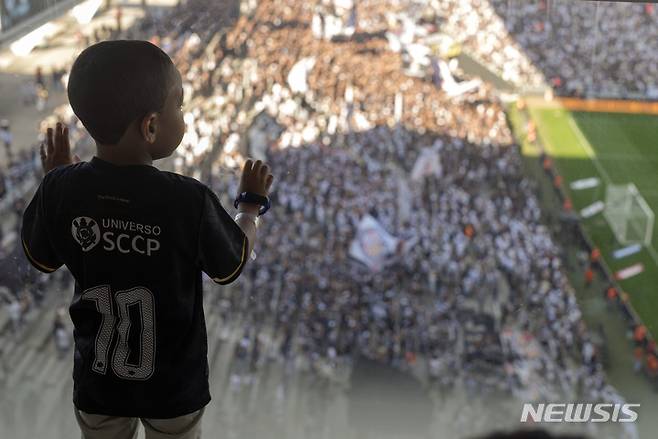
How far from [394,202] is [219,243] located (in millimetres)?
6478

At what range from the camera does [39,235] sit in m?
1.09

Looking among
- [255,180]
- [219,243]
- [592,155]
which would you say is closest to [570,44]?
[592,155]

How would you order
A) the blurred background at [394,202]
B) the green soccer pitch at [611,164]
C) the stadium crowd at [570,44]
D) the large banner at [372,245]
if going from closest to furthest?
the blurred background at [394,202] → the stadium crowd at [570,44] → the green soccer pitch at [611,164] → the large banner at [372,245]

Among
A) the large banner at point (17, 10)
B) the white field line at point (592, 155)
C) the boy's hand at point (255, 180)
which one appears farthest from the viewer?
the white field line at point (592, 155)

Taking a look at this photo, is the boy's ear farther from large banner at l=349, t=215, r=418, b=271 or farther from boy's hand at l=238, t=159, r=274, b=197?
large banner at l=349, t=215, r=418, b=271

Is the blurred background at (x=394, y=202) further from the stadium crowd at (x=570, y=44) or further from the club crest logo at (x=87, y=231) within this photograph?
the club crest logo at (x=87, y=231)

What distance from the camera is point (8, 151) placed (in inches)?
149

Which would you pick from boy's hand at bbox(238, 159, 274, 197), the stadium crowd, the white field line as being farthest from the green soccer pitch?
boy's hand at bbox(238, 159, 274, 197)

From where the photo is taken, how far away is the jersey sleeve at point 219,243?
1040mm

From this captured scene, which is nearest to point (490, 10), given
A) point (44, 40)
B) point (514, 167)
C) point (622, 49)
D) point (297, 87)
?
point (622, 49)

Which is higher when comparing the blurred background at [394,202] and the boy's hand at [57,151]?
the boy's hand at [57,151]

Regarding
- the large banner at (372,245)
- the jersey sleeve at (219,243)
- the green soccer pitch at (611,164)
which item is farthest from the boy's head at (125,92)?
the large banner at (372,245)

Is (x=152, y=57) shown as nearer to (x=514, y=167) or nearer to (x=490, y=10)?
(x=490, y=10)

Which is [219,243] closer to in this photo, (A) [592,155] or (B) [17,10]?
(B) [17,10]
